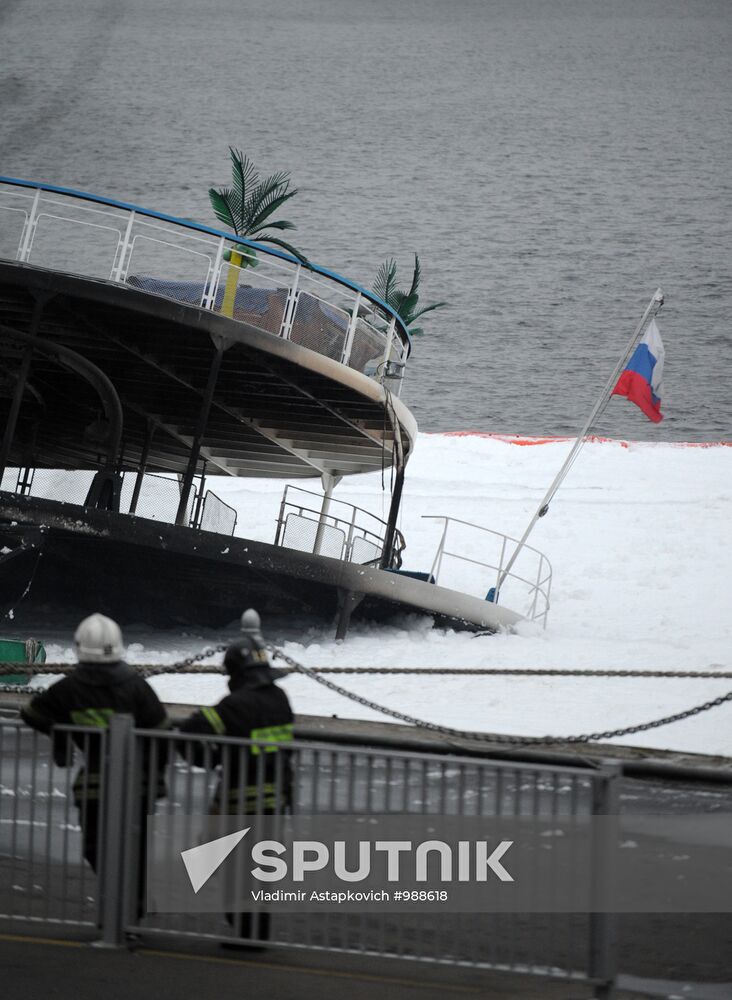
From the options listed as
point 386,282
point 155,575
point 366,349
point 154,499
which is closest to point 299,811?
point 155,575

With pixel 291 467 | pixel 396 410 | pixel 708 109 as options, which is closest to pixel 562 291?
pixel 708 109

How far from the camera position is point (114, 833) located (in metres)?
4.77

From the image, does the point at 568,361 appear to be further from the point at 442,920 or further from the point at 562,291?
the point at 442,920

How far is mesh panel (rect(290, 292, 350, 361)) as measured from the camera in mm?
15023

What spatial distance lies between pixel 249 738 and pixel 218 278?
9.93 m

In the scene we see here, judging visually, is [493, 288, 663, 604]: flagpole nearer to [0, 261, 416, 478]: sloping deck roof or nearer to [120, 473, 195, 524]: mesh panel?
[0, 261, 416, 478]: sloping deck roof

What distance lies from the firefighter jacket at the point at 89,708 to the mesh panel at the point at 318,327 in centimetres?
1004

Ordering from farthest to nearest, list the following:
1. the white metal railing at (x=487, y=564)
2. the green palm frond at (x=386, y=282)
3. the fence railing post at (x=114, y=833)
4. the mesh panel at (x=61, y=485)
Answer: the green palm frond at (x=386, y=282)
the mesh panel at (x=61, y=485)
the white metal railing at (x=487, y=564)
the fence railing post at (x=114, y=833)

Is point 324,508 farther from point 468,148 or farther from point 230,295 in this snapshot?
point 468,148

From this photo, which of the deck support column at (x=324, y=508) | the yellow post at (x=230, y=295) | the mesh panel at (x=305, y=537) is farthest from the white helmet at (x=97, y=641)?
the mesh panel at (x=305, y=537)

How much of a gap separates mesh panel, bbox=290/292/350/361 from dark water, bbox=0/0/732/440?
1426 inches

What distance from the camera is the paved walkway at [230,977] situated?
14.3 ft

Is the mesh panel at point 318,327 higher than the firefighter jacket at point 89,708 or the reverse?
higher

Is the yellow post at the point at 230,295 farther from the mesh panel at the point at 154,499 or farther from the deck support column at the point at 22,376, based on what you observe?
the mesh panel at the point at 154,499
